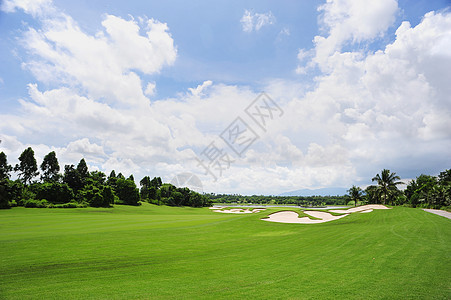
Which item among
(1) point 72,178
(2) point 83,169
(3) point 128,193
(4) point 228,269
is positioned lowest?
(4) point 228,269

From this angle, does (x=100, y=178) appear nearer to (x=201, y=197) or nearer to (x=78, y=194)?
(x=78, y=194)

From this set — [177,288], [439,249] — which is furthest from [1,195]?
[439,249]

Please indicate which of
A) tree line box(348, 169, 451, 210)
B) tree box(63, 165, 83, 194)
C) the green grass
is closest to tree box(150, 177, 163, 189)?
tree box(63, 165, 83, 194)

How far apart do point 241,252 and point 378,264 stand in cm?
577

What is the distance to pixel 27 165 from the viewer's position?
185 feet

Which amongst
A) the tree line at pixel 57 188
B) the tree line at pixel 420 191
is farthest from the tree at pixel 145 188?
the tree line at pixel 420 191

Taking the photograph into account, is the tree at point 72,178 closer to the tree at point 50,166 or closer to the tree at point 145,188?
the tree at point 50,166

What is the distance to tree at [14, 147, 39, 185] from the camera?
2207 inches

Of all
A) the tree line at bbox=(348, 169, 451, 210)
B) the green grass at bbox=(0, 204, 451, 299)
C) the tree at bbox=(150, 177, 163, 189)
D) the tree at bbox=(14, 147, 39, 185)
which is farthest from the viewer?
the tree at bbox=(150, 177, 163, 189)

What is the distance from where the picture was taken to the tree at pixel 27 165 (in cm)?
5606

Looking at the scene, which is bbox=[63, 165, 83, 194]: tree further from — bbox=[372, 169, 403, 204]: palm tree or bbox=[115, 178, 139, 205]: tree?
bbox=[372, 169, 403, 204]: palm tree

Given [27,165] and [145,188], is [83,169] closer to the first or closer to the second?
[27,165]

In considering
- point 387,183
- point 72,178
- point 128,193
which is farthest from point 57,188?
point 387,183

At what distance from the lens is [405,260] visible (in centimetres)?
873
